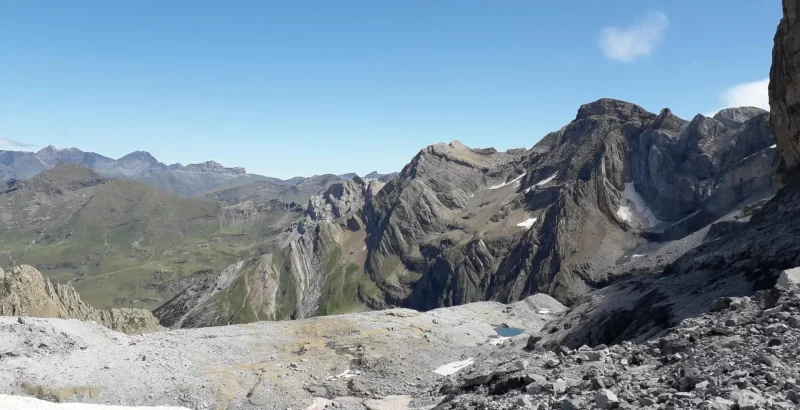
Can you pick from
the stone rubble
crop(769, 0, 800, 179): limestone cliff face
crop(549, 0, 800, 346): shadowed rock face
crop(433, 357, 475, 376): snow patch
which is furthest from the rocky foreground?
crop(769, 0, 800, 179): limestone cliff face

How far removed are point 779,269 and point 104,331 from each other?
70819 millimetres

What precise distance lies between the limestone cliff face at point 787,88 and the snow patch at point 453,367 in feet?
187

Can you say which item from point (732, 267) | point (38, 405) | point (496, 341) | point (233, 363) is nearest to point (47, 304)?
point (233, 363)

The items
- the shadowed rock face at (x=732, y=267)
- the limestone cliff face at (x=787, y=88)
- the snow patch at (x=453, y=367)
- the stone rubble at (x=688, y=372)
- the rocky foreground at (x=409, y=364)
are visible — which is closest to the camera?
the stone rubble at (x=688, y=372)

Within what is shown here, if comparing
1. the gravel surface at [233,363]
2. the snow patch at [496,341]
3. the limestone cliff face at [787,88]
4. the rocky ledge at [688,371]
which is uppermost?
the limestone cliff face at [787,88]

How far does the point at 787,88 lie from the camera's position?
7425 cm

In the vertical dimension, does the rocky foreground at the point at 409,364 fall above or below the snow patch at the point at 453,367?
above

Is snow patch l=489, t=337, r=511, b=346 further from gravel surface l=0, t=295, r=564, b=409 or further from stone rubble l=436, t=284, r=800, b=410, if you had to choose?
stone rubble l=436, t=284, r=800, b=410

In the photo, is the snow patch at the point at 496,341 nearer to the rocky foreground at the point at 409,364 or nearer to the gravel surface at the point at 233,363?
the rocky foreground at the point at 409,364

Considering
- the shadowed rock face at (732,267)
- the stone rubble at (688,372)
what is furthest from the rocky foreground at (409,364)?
the shadowed rock face at (732,267)

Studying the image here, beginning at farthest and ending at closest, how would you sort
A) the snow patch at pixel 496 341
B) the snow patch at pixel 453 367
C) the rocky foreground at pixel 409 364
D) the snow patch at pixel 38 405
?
the snow patch at pixel 496 341 < the snow patch at pixel 453 367 < the snow patch at pixel 38 405 < the rocky foreground at pixel 409 364

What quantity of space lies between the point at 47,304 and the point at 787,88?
359ft

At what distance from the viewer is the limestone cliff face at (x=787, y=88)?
72.6m

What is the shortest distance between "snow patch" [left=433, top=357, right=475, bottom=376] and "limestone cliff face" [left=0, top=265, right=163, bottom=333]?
51723 mm
